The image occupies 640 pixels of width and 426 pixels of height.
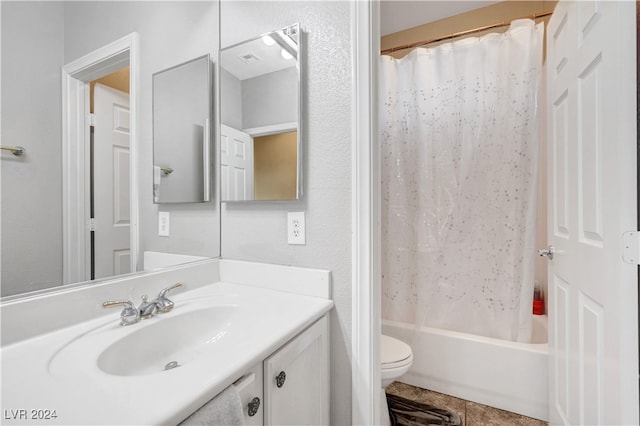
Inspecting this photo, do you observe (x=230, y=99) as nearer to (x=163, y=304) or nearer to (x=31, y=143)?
(x=31, y=143)

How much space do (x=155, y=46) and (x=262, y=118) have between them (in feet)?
1.44

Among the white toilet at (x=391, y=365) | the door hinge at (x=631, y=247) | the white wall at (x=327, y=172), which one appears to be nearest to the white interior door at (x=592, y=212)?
the door hinge at (x=631, y=247)

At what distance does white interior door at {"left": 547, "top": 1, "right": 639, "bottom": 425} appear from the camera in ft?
2.51

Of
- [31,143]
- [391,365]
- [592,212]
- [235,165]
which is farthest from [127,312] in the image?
[592,212]

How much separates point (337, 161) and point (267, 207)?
0.33 meters

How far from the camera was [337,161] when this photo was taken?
983 mm

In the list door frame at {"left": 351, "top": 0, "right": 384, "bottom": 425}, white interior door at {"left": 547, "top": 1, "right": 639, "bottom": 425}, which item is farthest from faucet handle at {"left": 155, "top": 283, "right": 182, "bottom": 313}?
white interior door at {"left": 547, "top": 1, "right": 639, "bottom": 425}

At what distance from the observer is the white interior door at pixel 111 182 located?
2.69 feet

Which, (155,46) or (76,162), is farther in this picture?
(155,46)

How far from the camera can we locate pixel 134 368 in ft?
2.30

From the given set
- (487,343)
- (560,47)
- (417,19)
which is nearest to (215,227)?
(487,343)

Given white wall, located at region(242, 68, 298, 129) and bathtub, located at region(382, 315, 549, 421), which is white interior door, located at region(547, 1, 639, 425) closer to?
bathtub, located at region(382, 315, 549, 421)

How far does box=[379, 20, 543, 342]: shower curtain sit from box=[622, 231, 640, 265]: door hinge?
0.89 meters

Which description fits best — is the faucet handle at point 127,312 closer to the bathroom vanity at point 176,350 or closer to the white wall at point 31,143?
the bathroom vanity at point 176,350
